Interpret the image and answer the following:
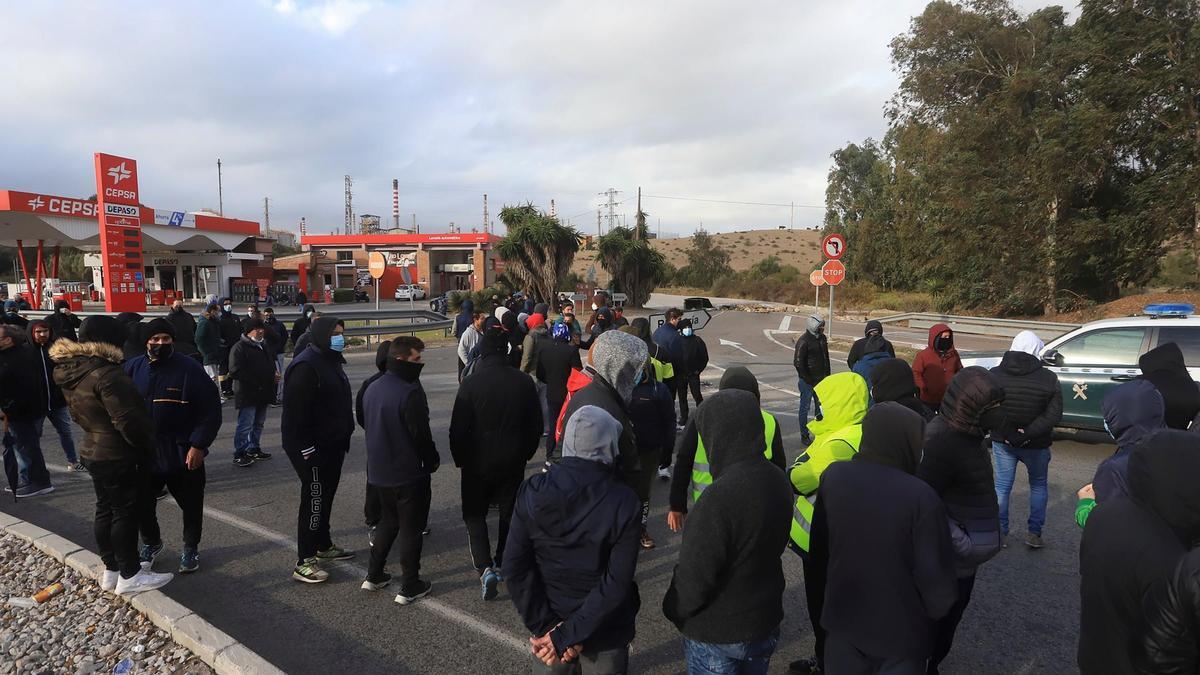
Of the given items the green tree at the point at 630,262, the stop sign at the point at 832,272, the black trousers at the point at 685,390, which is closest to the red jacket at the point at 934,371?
the black trousers at the point at 685,390

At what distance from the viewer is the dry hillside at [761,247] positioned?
10025 centimetres

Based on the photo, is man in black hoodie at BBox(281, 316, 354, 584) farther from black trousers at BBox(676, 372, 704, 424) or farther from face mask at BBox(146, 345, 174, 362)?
black trousers at BBox(676, 372, 704, 424)

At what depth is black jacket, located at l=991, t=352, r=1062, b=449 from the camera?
4.54 metres

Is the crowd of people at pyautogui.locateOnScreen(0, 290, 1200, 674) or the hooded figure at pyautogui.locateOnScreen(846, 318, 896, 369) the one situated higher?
the hooded figure at pyautogui.locateOnScreen(846, 318, 896, 369)

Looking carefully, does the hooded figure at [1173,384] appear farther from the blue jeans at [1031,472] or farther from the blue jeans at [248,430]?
the blue jeans at [248,430]

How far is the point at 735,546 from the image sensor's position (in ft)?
7.47

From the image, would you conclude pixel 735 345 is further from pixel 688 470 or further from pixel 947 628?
pixel 947 628

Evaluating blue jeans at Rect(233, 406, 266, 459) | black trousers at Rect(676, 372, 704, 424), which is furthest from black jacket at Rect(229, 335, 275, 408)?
black trousers at Rect(676, 372, 704, 424)

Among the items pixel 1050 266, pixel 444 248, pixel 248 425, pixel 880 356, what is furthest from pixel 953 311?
pixel 444 248

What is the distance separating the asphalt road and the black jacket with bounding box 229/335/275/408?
3.17 feet

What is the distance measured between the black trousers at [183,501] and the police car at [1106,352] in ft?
28.9

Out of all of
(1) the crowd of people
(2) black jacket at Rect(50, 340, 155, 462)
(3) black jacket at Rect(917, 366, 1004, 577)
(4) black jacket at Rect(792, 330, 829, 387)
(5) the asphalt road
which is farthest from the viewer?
(4) black jacket at Rect(792, 330, 829, 387)

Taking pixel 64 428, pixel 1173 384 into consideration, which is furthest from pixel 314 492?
pixel 1173 384

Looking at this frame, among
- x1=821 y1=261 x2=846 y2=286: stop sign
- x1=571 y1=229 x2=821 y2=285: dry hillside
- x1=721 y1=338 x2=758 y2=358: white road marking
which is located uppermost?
x1=571 y1=229 x2=821 y2=285: dry hillside
